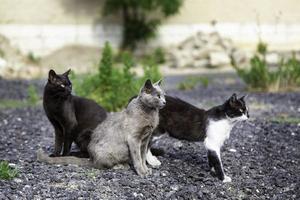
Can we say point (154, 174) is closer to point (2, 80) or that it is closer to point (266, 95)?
point (266, 95)

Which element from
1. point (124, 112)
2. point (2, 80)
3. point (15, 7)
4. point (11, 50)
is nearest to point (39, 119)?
point (124, 112)

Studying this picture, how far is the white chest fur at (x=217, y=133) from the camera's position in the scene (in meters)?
6.11

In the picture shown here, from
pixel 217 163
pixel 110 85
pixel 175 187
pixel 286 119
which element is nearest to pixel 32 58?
pixel 110 85

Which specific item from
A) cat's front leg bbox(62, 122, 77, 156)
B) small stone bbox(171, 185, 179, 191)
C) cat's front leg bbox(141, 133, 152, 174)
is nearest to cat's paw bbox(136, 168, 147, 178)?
cat's front leg bbox(141, 133, 152, 174)

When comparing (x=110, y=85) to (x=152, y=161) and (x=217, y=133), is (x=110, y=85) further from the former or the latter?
(x=217, y=133)

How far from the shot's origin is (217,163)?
19.8 feet

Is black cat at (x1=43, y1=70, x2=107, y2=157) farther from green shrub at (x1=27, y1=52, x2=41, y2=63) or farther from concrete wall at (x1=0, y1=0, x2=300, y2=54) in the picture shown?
concrete wall at (x1=0, y1=0, x2=300, y2=54)

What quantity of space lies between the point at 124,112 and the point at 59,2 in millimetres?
12904

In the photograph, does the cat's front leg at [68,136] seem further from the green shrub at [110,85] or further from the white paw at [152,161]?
the green shrub at [110,85]

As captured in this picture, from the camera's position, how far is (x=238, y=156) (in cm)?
680

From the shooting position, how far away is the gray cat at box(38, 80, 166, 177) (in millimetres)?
5988

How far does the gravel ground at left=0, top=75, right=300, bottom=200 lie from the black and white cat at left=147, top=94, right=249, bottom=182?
0.61ft

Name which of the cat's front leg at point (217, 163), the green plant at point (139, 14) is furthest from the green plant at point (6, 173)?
the green plant at point (139, 14)

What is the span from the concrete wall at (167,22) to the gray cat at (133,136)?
12.5m
